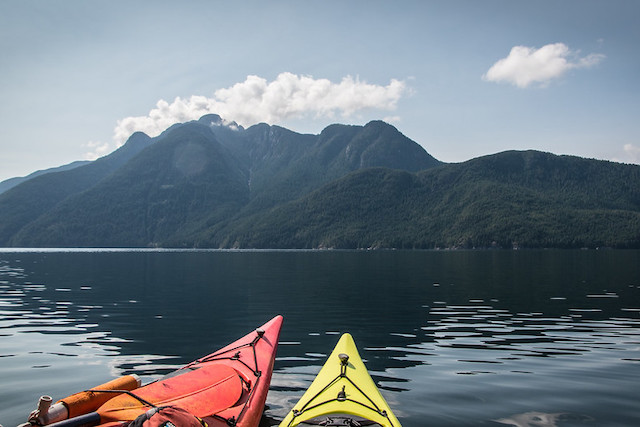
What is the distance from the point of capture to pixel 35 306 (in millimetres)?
33062

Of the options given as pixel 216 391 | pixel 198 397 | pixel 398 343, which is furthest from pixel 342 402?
pixel 398 343

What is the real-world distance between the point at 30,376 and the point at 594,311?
31249 millimetres

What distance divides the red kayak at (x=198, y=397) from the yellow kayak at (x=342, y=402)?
127cm

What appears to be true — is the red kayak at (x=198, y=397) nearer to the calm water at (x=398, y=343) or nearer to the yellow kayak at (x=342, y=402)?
the calm water at (x=398, y=343)

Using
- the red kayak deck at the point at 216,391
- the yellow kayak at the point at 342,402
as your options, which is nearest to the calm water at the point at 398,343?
the red kayak deck at the point at 216,391

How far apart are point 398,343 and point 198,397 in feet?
40.1

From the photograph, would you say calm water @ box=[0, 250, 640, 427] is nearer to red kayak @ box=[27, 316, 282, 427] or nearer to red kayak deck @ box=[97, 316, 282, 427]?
red kayak deck @ box=[97, 316, 282, 427]

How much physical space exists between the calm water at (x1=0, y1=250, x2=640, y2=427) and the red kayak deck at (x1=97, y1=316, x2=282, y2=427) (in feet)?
3.16

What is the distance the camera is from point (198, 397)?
11.0m

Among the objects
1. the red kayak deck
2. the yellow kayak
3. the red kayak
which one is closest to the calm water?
the red kayak deck

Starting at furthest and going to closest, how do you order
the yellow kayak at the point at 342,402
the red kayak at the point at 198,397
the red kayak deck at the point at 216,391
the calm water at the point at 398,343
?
the calm water at the point at 398,343 < the yellow kayak at the point at 342,402 < the red kayak deck at the point at 216,391 < the red kayak at the point at 198,397

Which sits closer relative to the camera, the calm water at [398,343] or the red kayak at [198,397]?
the red kayak at [198,397]

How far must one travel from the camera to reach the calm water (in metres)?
13.2

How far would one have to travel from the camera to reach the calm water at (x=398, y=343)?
43.3ft
